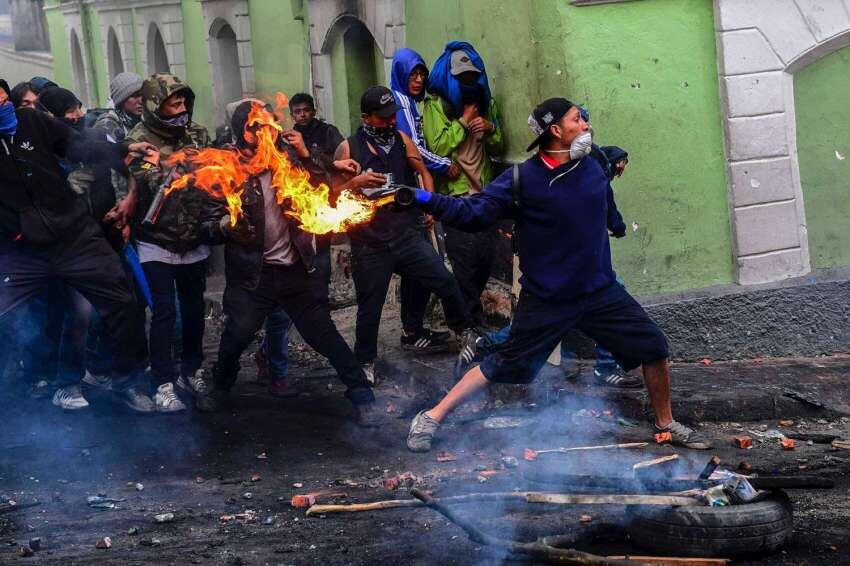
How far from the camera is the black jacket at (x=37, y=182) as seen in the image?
8.10m

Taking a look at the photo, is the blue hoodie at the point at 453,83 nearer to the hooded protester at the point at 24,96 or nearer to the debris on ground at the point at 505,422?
the debris on ground at the point at 505,422

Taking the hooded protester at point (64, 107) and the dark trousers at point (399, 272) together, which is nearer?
the dark trousers at point (399, 272)

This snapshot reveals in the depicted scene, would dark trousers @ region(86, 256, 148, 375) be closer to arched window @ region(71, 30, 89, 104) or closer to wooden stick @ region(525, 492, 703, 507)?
wooden stick @ region(525, 492, 703, 507)

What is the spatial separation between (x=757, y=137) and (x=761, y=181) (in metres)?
0.32

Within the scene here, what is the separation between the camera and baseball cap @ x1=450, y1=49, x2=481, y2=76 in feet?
31.7

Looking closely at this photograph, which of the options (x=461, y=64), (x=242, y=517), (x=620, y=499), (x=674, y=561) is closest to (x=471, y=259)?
(x=461, y=64)

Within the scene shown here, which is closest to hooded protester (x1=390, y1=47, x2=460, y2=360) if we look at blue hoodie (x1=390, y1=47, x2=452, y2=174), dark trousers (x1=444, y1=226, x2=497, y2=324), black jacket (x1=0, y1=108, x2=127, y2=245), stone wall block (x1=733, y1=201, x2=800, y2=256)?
blue hoodie (x1=390, y1=47, x2=452, y2=174)

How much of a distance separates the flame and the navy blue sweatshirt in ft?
3.45

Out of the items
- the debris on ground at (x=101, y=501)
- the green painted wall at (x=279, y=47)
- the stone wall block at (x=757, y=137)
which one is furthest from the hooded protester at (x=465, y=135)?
the green painted wall at (x=279, y=47)

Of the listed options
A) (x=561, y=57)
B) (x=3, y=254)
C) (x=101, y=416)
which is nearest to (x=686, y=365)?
(x=561, y=57)

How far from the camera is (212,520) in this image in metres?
6.69

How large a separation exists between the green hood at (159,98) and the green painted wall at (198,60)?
1096 centimetres

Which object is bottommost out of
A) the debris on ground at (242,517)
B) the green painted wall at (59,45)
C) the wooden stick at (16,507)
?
the debris on ground at (242,517)

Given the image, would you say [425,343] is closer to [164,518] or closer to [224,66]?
[164,518]
